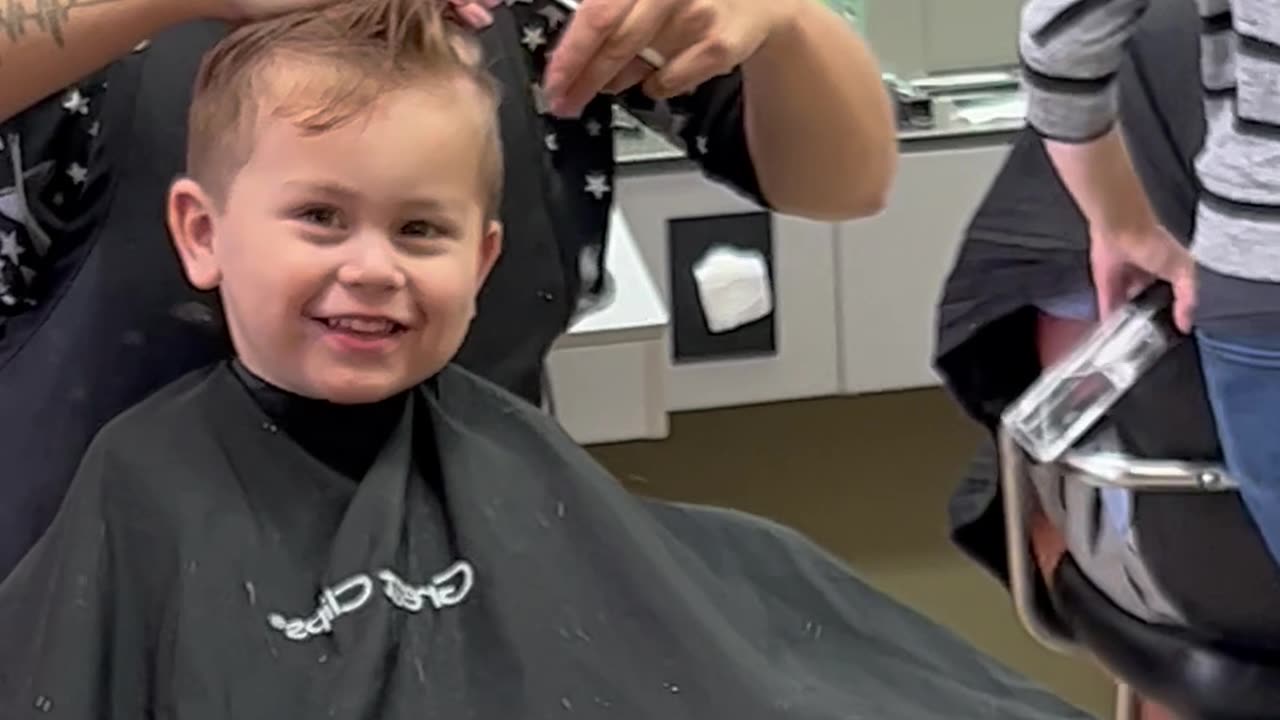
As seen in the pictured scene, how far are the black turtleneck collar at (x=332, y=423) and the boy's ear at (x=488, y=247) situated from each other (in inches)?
3.7

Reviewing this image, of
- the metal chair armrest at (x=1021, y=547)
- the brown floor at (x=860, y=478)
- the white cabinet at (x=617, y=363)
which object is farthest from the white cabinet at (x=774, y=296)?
the metal chair armrest at (x=1021, y=547)

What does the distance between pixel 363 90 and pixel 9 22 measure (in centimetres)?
22

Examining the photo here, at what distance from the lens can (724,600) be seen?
1228 mm

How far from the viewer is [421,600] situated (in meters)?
1.15

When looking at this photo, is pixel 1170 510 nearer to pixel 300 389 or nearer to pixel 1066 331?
pixel 1066 331

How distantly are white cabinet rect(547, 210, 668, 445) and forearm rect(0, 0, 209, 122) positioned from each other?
0.54 metres

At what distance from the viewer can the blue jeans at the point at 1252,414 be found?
1171 millimetres

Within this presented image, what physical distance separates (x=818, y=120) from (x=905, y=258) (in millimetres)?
809

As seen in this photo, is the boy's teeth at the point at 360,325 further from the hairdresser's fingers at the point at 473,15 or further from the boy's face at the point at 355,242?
the hairdresser's fingers at the point at 473,15

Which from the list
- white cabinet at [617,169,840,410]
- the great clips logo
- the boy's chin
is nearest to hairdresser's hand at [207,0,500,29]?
the boy's chin

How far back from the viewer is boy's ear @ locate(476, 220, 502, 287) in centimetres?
119

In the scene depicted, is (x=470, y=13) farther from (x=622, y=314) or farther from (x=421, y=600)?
(x=622, y=314)

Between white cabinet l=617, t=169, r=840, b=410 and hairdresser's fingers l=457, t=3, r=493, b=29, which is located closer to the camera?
hairdresser's fingers l=457, t=3, r=493, b=29

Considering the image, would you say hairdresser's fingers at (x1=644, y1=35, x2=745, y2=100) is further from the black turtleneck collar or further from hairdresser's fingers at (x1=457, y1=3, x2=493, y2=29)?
the black turtleneck collar
